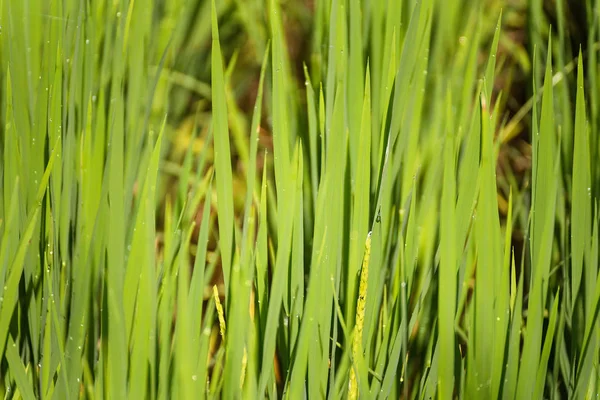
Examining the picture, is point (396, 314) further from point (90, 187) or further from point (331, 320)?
point (90, 187)

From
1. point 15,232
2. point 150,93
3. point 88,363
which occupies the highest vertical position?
point 150,93

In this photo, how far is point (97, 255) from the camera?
488 millimetres

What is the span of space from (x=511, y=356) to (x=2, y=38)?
1.67ft

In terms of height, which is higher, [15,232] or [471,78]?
[471,78]

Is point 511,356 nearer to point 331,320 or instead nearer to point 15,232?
point 331,320

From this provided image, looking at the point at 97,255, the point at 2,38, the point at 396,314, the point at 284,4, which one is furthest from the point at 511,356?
the point at 284,4

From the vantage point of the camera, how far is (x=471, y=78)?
0.54m

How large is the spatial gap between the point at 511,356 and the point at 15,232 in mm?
413

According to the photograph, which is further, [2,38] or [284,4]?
[284,4]

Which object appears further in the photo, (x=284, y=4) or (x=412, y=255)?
(x=284, y=4)

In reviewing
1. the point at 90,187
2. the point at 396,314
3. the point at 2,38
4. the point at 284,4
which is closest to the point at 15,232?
the point at 90,187

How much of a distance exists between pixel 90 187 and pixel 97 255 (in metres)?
0.06

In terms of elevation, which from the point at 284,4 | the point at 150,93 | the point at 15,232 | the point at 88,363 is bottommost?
the point at 88,363

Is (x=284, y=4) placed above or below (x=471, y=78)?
above
